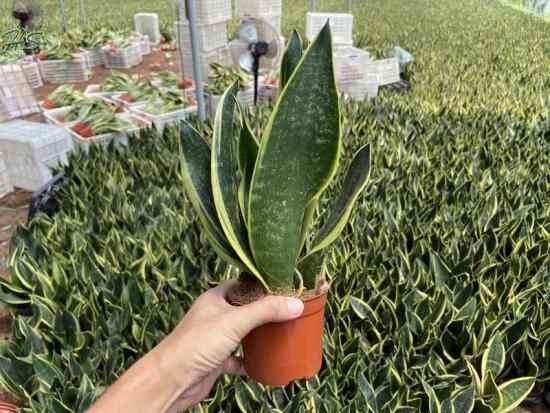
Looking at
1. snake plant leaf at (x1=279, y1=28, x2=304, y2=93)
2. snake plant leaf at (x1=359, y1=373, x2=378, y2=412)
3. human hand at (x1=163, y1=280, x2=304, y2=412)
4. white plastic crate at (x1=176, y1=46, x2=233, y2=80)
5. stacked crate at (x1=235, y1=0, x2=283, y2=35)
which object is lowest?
snake plant leaf at (x1=359, y1=373, x2=378, y2=412)

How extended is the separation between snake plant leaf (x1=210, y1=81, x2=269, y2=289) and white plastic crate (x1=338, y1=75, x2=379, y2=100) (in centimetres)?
609

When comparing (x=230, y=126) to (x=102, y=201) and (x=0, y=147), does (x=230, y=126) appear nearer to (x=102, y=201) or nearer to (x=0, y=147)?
(x=102, y=201)

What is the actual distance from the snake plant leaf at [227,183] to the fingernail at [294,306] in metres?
0.09

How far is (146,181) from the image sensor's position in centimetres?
355

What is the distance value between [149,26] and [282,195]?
12676 mm

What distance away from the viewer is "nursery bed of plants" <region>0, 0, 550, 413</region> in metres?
1.88

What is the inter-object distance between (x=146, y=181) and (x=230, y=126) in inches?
92.0

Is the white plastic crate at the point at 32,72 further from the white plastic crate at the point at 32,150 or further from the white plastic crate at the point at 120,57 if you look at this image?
the white plastic crate at the point at 32,150

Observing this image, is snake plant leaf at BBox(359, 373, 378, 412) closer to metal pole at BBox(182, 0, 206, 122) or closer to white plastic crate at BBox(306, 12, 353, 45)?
metal pole at BBox(182, 0, 206, 122)

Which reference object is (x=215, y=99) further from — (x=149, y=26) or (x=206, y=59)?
(x=149, y=26)

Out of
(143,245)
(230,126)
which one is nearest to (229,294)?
(230,126)

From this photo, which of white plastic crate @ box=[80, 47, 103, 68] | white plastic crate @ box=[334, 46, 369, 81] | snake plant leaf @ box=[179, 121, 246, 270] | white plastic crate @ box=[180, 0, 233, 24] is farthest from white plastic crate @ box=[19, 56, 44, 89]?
snake plant leaf @ box=[179, 121, 246, 270]

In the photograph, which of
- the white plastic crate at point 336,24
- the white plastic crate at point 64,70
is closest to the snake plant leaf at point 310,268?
the white plastic crate at point 336,24

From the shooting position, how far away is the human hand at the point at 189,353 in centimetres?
118
